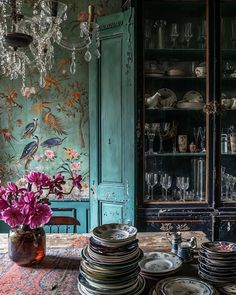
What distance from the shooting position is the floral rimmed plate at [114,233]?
1.40m

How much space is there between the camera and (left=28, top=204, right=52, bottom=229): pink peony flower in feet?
5.06

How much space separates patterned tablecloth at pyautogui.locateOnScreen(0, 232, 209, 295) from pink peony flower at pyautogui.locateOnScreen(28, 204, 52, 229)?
0.21 metres

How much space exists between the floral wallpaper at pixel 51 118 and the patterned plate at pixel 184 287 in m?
1.97

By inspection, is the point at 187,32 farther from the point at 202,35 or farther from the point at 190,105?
the point at 190,105

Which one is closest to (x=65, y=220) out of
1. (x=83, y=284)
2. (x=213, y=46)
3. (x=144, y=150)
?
(x=144, y=150)

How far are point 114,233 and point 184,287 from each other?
334 mm

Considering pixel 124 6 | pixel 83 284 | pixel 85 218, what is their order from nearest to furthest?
pixel 83 284, pixel 124 6, pixel 85 218

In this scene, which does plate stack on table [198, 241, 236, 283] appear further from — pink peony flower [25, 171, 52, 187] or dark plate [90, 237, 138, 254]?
pink peony flower [25, 171, 52, 187]

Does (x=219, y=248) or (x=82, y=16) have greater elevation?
(x=82, y=16)

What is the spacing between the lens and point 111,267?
4.39ft

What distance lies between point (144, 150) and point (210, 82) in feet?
2.38

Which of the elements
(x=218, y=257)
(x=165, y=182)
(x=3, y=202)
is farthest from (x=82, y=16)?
Answer: (x=218, y=257)

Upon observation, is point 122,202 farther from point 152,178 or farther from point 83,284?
point 83,284

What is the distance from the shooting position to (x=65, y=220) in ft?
7.70
